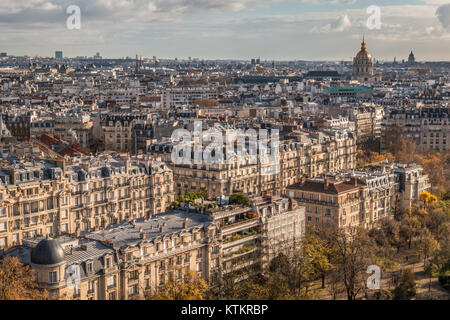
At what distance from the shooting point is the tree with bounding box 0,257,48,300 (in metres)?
26.6

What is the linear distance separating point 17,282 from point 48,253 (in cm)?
175

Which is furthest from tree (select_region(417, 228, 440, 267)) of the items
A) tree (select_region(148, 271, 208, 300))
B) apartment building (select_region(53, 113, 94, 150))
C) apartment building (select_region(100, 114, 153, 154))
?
apartment building (select_region(53, 113, 94, 150))

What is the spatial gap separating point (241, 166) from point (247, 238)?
18.6m

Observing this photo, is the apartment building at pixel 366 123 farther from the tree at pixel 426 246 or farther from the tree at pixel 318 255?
the tree at pixel 318 255

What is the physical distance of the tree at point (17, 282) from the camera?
87.4ft

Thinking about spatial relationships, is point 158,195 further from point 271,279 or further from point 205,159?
point 271,279

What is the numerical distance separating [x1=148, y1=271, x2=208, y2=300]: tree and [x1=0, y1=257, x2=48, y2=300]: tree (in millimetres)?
5102

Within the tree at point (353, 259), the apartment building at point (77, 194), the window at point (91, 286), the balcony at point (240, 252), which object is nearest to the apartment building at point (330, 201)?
the tree at point (353, 259)

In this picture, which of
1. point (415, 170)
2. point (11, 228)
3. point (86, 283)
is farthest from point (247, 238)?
point (415, 170)

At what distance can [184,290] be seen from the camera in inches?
1169

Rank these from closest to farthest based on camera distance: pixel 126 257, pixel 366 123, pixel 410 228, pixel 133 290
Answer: pixel 126 257, pixel 133 290, pixel 410 228, pixel 366 123

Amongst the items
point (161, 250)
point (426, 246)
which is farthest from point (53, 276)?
point (426, 246)

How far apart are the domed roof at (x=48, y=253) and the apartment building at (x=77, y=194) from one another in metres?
10.5

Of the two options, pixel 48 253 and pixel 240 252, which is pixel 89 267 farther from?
pixel 240 252
